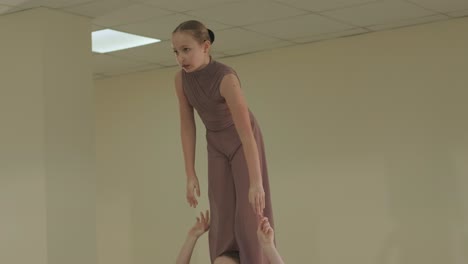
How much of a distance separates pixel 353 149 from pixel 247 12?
1.62m

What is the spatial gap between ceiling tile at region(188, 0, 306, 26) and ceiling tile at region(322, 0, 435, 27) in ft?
1.11

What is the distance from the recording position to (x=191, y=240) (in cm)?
320

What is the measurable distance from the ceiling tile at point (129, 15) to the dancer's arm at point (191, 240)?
120 inches

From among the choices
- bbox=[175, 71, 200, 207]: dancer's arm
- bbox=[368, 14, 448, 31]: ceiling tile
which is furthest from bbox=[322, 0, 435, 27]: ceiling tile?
bbox=[175, 71, 200, 207]: dancer's arm

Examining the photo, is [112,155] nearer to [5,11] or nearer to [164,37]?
[164,37]

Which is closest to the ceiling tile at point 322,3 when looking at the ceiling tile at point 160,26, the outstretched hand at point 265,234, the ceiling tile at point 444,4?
the ceiling tile at point 444,4

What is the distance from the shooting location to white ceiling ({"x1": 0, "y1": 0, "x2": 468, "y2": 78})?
613cm

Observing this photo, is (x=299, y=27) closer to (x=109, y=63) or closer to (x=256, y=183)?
(x=109, y=63)

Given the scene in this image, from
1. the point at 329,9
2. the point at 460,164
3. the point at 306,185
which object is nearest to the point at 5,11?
the point at 329,9

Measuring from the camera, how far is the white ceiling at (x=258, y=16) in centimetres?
613

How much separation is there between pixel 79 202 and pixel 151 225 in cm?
247

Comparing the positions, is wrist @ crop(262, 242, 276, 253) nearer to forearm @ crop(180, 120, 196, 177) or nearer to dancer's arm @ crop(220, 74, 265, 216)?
dancer's arm @ crop(220, 74, 265, 216)

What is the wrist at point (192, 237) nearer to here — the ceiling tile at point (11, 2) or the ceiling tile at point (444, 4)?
the ceiling tile at point (11, 2)

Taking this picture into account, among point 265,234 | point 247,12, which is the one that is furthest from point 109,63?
point 265,234
